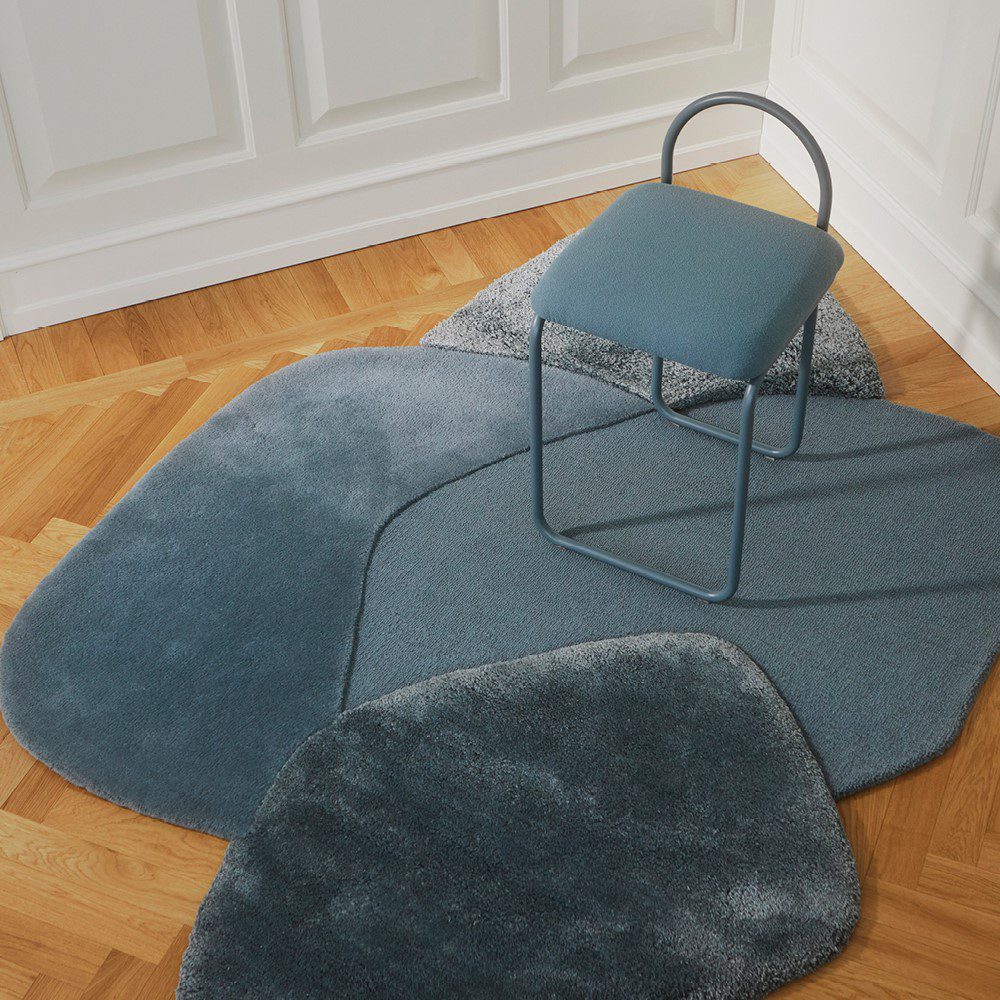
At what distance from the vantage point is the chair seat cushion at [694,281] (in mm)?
1704

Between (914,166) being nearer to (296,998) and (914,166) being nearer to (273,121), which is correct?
(273,121)

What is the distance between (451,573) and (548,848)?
520 millimetres

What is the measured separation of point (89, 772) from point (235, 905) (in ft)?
1.05

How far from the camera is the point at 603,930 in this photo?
59.8 inches

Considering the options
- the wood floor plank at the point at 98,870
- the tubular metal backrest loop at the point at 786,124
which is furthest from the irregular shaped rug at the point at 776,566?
the tubular metal backrest loop at the point at 786,124

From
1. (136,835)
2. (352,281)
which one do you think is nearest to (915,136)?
(352,281)

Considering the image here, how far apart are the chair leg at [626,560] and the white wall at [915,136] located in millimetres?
666

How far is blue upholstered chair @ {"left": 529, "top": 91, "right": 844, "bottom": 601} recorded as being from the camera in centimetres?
171

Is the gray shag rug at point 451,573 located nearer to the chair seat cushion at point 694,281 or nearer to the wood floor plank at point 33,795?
the wood floor plank at point 33,795

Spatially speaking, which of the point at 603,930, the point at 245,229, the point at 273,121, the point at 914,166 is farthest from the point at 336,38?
the point at 603,930

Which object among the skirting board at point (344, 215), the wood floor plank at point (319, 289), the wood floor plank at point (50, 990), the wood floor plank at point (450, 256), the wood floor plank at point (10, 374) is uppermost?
the skirting board at point (344, 215)

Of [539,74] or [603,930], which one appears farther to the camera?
[539,74]

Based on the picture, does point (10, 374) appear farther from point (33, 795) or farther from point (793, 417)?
point (793, 417)

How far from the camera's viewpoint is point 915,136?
7.87ft
